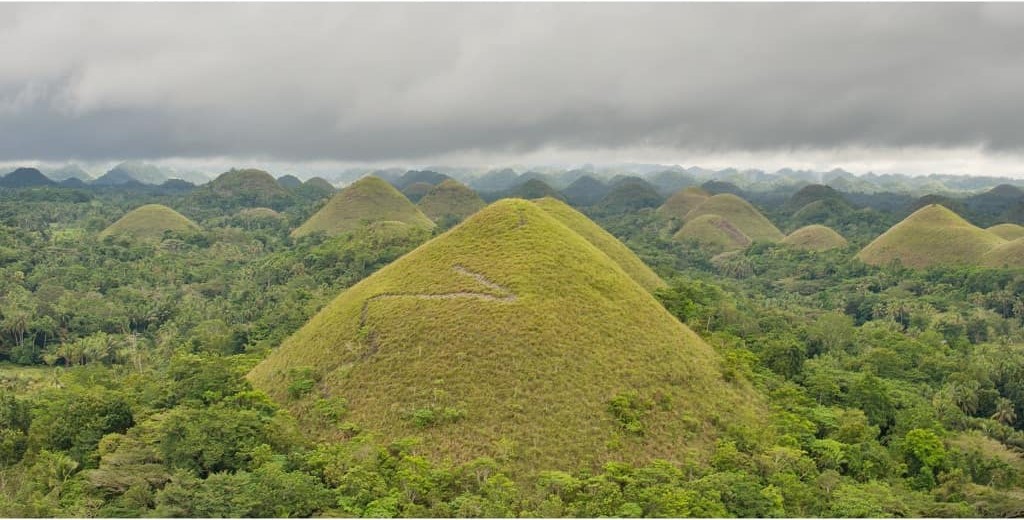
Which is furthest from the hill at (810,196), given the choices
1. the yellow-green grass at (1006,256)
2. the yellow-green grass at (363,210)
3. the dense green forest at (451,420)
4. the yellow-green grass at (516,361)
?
the yellow-green grass at (516,361)

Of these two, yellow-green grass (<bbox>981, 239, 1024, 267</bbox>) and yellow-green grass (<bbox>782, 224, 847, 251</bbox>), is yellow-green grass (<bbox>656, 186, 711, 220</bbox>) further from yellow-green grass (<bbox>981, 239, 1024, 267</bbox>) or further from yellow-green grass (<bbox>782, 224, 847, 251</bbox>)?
yellow-green grass (<bbox>981, 239, 1024, 267</bbox>)

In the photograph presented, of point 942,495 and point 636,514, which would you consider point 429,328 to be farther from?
point 942,495

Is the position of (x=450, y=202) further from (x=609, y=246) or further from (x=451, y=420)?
(x=451, y=420)

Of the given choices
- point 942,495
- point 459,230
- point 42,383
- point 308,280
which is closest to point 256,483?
point 459,230

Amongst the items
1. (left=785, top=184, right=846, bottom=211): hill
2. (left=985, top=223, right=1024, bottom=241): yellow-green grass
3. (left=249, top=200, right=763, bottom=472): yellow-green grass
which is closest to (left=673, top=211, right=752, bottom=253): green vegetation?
(left=985, top=223, right=1024, bottom=241): yellow-green grass

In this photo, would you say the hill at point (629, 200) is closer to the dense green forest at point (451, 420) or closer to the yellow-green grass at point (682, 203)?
the yellow-green grass at point (682, 203)

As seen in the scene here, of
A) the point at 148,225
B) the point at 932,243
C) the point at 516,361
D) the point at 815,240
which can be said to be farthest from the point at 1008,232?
the point at 148,225
